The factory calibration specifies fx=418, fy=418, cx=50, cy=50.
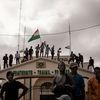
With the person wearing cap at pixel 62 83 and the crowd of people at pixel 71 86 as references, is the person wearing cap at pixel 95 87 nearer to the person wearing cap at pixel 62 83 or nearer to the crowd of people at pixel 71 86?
the crowd of people at pixel 71 86

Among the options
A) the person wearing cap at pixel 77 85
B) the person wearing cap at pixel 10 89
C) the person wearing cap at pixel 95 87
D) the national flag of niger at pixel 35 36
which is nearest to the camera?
the person wearing cap at pixel 95 87

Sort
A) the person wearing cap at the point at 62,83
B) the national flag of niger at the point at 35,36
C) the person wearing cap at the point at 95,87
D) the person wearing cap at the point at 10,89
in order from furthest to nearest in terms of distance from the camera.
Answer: the national flag of niger at the point at 35,36
the person wearing cap at the point at 10,89
the person wearing cap at the point at 95,87
the person wearing cap at the point at 62,83

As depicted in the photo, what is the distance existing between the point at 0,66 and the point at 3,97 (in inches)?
1337

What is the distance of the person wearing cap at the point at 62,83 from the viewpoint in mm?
7375

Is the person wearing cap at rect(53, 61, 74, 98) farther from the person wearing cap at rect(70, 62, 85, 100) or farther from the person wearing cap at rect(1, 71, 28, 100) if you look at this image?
the person wearing cap at rect(1, 71, 28, 100)

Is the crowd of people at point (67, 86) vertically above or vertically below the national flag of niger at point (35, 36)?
below

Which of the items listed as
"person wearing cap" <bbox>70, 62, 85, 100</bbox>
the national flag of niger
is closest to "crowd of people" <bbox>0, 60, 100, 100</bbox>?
"person wearing cap" <bbox>70, 62, 85, 100</bbox>

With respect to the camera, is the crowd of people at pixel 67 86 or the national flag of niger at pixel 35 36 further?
the national flag of niger at pixel 35 36

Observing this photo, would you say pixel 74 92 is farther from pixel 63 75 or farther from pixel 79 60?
pixel 79 60

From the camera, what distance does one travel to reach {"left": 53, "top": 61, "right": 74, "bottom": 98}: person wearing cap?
7375mm

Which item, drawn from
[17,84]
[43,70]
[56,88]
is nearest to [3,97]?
[17,84]

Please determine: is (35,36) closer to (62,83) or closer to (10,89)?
(10,89)

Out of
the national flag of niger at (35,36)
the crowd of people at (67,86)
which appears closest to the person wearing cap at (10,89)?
the crowd of people at (67,86)

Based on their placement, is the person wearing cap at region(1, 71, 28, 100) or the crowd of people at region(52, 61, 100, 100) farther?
the person wearing cap at region(1, 71, 28, 100)
